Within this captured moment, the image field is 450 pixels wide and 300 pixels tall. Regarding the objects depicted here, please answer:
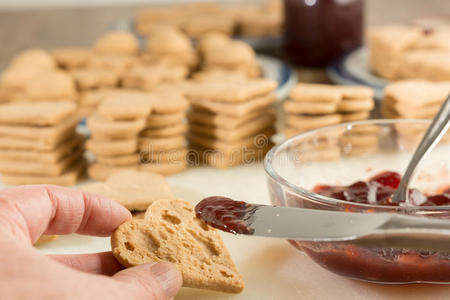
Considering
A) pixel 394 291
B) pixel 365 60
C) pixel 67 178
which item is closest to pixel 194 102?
pixel 67 178

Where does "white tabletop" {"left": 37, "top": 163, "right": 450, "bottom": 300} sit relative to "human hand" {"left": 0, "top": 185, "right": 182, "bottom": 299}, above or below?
below

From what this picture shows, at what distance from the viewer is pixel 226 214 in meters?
0.77

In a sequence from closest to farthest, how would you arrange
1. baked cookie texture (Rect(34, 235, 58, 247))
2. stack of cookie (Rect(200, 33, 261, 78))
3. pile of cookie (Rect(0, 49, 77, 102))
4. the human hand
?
1. the human hand
2. baked cookie texture (Rect(34, 235, 58, 247))
3. pile of cookie (Rect(0, 49, 77, 102))
4. stack of cookie (Rect(200, 33, 261, 78))

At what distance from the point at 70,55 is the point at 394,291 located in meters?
1.53

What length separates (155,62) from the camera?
6.22 feet

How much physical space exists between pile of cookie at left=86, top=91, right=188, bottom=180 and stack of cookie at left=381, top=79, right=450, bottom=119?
1.58 ft

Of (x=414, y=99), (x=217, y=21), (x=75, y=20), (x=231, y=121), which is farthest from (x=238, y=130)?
(x=75, y=20)

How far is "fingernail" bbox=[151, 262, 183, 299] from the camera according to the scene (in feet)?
2.35

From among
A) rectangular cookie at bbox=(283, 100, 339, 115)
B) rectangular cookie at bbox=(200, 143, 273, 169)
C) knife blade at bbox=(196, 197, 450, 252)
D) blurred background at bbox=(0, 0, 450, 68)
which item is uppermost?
knife blade at bbox=(196, 197, 450, 252)

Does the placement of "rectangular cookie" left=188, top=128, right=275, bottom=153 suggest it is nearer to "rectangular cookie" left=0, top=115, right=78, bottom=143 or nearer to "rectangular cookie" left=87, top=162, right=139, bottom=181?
"rectangular cookie" left=87, top=162, right=139, bottom=181

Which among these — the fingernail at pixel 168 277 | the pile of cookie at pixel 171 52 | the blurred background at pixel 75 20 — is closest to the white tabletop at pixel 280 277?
the fingernail at pixel 168 277

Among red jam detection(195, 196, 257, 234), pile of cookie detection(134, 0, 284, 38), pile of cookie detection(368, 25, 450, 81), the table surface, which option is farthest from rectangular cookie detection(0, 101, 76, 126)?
pile of cookie detection(134, 0, 284, 38)

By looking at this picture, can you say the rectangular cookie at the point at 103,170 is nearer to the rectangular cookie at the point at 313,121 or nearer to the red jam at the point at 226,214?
the rectangular cookie at the point at 313,121

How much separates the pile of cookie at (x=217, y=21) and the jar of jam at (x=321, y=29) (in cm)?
27
